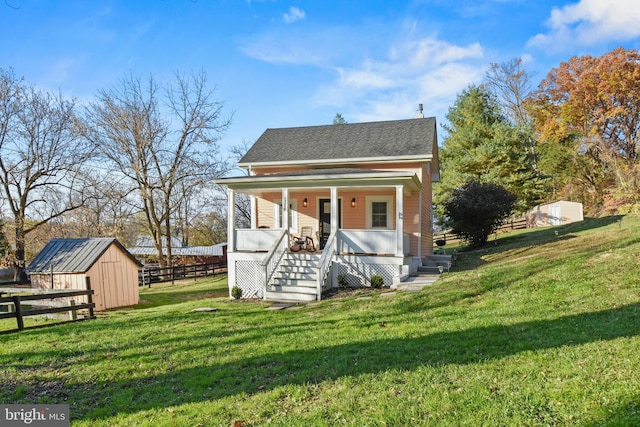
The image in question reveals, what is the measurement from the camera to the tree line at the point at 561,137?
27.4 m

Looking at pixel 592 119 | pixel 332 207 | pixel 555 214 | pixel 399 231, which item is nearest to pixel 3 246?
pixel 332 207

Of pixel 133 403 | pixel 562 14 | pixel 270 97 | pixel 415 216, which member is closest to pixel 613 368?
pixel 133 403

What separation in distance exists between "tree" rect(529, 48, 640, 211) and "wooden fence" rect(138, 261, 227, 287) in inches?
1033

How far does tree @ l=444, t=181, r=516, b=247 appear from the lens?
60.5 feet

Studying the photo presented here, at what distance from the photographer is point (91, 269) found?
14391mm

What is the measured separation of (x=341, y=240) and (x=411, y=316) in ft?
17.1

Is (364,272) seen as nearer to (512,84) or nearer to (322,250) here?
(322,250)

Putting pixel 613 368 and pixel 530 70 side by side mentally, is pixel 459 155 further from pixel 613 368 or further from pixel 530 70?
pixel 613 368

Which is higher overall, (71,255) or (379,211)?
(379,211)

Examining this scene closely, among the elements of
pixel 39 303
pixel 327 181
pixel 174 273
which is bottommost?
pixel 174 273

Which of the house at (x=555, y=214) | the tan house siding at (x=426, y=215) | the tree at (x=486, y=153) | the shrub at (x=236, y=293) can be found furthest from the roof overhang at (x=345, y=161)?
the house at (x=555, y=214)

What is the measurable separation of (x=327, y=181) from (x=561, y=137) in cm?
2691

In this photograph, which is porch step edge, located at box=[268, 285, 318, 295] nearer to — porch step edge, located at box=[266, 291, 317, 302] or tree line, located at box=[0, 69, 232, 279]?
porch step edge, located at box=[266, 291, 317, 302]

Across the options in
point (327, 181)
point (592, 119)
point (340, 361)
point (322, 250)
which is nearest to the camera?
point (340, 361)
